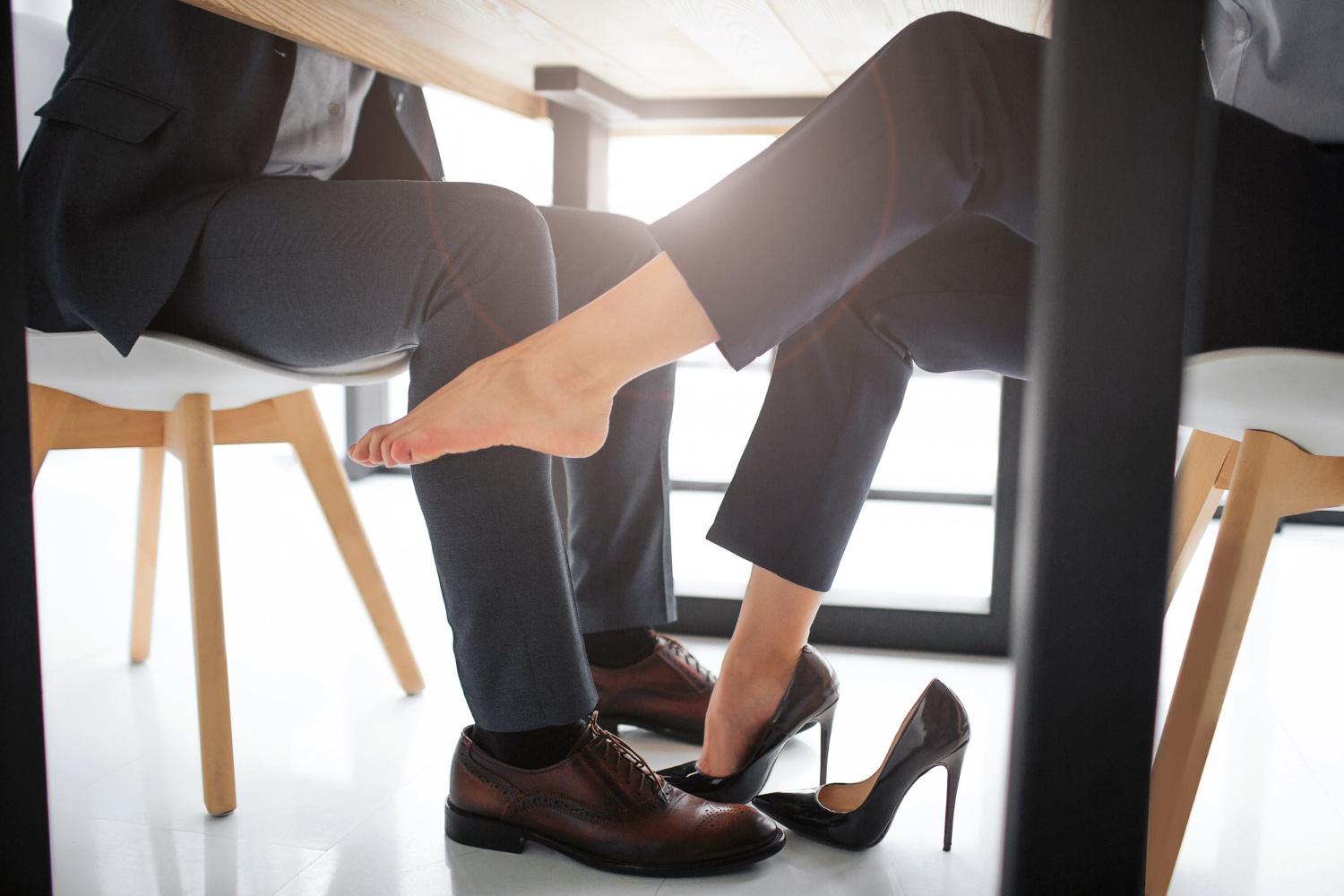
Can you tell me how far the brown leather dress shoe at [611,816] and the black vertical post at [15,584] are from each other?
35 centimetres

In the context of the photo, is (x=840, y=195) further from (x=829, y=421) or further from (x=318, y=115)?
(x=318, y=115)

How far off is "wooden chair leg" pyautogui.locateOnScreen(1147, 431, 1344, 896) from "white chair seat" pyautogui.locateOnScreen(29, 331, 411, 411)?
73cm

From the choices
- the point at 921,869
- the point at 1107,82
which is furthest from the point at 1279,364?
the point at 921,869

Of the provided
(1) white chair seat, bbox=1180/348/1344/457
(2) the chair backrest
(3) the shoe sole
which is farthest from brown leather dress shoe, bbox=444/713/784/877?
(2) the chair backrest

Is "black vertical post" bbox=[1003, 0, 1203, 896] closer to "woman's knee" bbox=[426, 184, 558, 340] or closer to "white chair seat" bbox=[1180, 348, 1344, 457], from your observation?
"white chair seat" bbox=[1180, 348, 1344, 457]

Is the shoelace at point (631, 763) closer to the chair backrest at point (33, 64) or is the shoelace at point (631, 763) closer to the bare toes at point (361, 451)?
the bare toes at point (361, 451)

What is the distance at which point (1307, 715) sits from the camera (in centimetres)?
109

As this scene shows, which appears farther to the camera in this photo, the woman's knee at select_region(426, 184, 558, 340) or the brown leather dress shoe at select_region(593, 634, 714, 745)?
the brown leather dress shoe at select_region(593, 634, 714, 745)

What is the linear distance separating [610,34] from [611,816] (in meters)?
0.73

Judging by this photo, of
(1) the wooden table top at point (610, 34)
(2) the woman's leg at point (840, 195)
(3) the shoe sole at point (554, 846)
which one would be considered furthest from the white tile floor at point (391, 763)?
(1) the wooden table top at point (610, 34)

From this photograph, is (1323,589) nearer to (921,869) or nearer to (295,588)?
(921,869)

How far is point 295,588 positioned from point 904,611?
105cm

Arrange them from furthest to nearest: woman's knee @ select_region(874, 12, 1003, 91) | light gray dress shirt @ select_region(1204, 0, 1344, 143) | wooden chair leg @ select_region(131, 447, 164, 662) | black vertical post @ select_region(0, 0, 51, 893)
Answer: wooden chair leg @ select_region(131, 447, 164, 662), light gray dress shirt @ select_region(1204, 0, 1344, 143), woman's knee @ select_region(874, 12, 1003, 91), black vertical post @ select_region(0, 0, 51, 893)

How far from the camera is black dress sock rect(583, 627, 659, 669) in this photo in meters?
1.00
